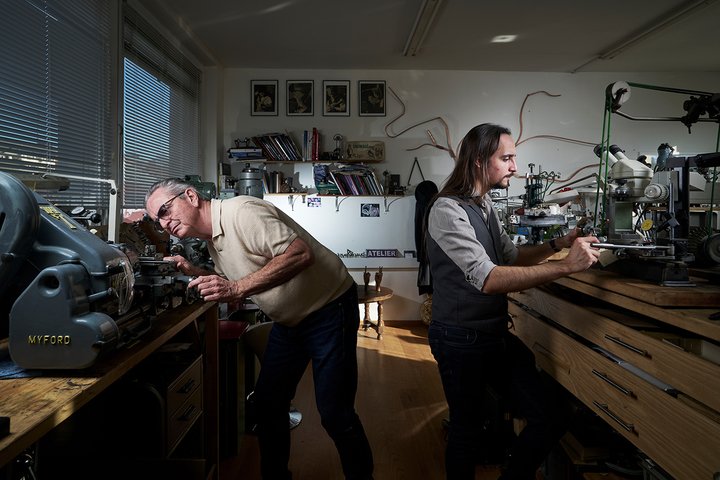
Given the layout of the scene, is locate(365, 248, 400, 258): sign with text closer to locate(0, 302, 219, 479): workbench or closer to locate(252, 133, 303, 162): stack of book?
locate(252, 133, 303, 162): stack of book

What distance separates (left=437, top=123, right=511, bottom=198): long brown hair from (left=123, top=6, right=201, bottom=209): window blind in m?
2.57

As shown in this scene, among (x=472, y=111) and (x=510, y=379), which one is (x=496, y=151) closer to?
(x=510, y=379)

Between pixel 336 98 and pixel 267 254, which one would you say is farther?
pixel 336 98

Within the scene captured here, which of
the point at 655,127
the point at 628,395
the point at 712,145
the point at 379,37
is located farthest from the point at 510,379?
the point at 712,145

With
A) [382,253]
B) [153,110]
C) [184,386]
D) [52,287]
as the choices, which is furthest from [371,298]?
[52,287]

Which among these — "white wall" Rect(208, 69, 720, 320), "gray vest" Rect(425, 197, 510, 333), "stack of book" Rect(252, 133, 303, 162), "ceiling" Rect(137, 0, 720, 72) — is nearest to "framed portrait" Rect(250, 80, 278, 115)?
"white wall" Rect(208, 69, 720, 320)

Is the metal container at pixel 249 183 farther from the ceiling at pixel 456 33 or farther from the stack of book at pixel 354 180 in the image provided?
A: the ceiling at pixel 456 33

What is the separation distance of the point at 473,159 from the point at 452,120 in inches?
148

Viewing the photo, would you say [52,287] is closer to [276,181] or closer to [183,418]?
[183,418]

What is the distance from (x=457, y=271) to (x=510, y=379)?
1.34ft

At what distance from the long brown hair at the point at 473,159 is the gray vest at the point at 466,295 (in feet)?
0.20

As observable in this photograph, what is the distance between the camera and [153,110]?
363 cm

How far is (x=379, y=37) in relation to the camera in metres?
4.10

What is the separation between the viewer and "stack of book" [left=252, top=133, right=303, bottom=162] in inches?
190
